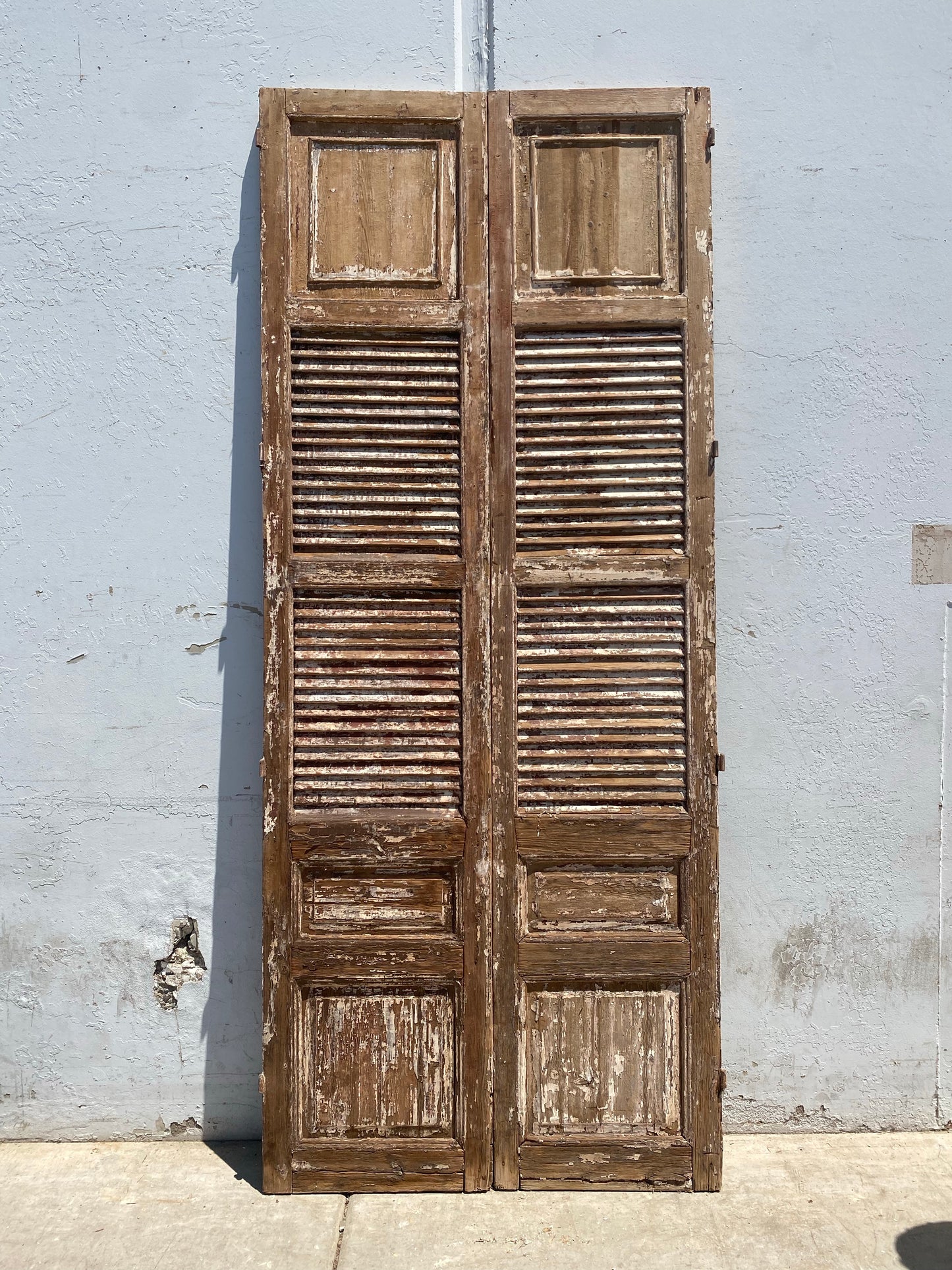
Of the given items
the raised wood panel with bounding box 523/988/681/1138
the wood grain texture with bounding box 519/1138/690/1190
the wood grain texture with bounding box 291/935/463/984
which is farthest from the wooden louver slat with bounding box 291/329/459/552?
the wood grain texture with bounding box 519/1138/690/1190

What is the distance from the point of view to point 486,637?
2654 millimetres

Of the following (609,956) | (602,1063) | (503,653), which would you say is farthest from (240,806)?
(602,1063)

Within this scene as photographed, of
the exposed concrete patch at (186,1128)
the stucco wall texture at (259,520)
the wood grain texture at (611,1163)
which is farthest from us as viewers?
the exposed concrete patch at (186,1128)

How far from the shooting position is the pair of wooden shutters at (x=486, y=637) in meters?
2.63

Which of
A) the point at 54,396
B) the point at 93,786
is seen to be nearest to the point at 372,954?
Answer: the point at 93,786

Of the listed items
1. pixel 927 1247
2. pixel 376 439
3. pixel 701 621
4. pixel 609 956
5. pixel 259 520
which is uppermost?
pixel 376 439

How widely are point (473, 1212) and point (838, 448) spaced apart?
7.71ft

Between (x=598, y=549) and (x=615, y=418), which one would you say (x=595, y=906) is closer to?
(x=598, y=549)

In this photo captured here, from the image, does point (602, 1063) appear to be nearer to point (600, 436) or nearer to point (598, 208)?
point (600, 436)

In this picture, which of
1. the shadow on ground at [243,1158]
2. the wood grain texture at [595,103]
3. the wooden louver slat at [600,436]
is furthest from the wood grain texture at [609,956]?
the wood grain texture at [595,103]

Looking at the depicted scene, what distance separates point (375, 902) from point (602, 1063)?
76 centimetres

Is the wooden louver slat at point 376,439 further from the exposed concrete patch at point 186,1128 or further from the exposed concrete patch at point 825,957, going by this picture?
the exposed concrete patch at point 186,1128

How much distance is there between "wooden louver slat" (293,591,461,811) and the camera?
104 inches

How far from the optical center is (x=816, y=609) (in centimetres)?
285
